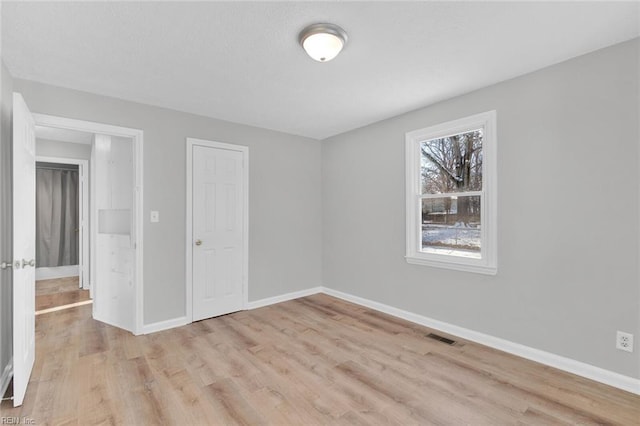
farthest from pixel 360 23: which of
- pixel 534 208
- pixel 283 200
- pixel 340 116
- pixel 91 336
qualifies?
pixel 91 336

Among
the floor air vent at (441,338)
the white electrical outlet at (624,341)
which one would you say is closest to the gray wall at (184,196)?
the floor air vent at (441,338)

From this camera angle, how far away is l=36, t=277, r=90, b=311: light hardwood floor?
4.21 m

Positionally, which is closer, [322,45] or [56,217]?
[322,45]

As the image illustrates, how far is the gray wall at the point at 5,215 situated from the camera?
222 cm

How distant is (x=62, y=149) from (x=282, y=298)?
4246 mm

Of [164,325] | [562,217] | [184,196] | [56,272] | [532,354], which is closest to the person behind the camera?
[562,217]

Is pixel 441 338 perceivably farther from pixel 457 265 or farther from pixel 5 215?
pixel 5 215

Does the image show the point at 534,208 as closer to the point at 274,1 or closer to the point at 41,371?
the point at 274,1

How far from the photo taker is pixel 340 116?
144 inches

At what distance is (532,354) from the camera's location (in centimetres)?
252

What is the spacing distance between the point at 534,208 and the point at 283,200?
9.88 ft

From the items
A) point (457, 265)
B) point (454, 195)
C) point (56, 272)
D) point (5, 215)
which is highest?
point (454, 195)

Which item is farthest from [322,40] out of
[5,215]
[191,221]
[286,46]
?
[5,215]

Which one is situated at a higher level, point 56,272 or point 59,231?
point 59,231
